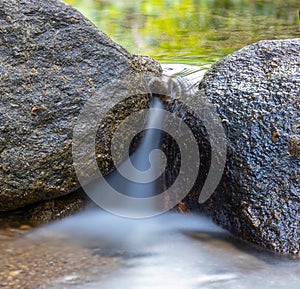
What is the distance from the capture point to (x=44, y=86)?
3.69m

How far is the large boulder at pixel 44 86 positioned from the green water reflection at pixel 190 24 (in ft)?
7.86

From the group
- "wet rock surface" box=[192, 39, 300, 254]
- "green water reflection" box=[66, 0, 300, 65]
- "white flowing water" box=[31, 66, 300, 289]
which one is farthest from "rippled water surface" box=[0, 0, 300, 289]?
"green water reflection" box=[66, 0, 300, 65]

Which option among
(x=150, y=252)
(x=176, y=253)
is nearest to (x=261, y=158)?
(x=176, y=253)

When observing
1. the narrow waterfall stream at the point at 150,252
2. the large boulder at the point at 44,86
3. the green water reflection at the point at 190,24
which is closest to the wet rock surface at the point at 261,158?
the narrow waterfall stream at the point at 150,252

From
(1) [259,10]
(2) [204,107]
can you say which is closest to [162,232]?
(2) [204,107]

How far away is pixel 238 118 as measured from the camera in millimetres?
3553

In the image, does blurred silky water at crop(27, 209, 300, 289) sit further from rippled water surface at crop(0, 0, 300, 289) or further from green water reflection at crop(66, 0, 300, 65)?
green water reflection at crop(66, 0, 300, 65)

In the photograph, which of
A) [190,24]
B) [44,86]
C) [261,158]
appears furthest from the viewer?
[190,24]

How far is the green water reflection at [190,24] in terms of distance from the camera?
7268 millimetres

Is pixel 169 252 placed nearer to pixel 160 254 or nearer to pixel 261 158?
pixel 160 254

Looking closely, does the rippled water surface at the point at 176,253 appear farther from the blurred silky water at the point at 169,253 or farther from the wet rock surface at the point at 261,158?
the wet rock surface at the point at 261,158

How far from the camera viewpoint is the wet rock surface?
3346mm

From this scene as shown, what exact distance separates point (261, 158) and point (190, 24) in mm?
6621

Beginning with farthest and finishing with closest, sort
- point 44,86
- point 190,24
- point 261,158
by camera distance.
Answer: point 190,24 < point 44,86 < point 261,158
